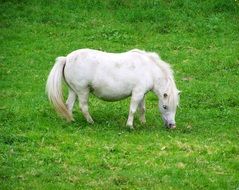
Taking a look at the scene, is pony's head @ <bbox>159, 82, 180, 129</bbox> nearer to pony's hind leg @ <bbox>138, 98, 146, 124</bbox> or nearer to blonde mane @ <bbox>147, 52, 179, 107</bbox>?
blonde mane @ <bbox>147, 52, 179, 107</bbox>

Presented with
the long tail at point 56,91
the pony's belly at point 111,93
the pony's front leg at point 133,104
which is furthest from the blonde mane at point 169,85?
the long tail at point 56,91

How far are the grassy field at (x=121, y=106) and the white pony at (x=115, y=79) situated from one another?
1.66ft

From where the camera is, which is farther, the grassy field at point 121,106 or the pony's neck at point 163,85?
the pony's neck at point 163,85

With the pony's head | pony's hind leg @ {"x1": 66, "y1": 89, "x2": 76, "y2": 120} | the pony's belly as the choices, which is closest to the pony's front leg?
the pony's belly

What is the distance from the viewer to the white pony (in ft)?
41.1

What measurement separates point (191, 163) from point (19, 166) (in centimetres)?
286

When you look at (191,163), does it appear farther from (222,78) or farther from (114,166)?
(222,78)

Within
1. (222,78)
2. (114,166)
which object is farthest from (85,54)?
(222,78)

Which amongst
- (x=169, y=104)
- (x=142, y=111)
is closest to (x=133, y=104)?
(x=142, y=111)

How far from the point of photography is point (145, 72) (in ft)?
41.4

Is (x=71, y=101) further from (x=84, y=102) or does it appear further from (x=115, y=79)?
(x=115, y=79)

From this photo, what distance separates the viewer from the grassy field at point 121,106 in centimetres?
971

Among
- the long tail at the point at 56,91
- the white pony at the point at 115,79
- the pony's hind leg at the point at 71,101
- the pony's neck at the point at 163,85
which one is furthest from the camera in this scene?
the pony's hind leg at the point at 71,101

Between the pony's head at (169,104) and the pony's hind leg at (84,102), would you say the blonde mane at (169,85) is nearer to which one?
the pony's head at (169,104)
